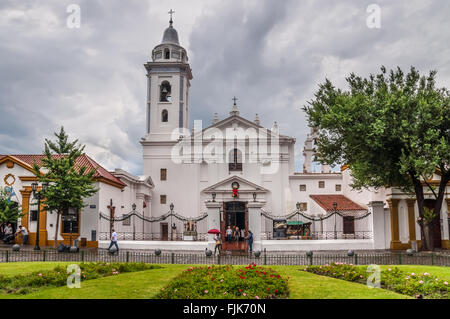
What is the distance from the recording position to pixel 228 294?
9219 mm

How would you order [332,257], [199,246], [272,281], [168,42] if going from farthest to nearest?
[168,42]
[199,246]
[332,257]
[272,281]

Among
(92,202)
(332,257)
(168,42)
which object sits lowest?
(332,257)

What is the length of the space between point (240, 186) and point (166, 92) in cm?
1267

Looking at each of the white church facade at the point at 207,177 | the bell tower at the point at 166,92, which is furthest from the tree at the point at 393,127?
the bell tower at the point at 166,92

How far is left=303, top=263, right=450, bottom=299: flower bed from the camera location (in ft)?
32.2

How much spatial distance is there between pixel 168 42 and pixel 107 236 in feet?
71.6

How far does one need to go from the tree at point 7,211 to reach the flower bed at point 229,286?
677 inches

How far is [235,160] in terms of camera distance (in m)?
36.3

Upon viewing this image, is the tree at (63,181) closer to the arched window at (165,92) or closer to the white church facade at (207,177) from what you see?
the white church facade at (207,177)

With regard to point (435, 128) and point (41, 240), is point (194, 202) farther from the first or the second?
point (435, 128)

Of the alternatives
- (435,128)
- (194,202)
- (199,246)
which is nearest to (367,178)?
(435,128)

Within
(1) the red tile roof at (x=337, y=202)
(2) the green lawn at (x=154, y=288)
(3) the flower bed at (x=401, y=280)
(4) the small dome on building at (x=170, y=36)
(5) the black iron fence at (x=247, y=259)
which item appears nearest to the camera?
(2) the green lawn at (x=154, y=288)

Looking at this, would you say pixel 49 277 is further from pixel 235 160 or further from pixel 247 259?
pixel 235 160

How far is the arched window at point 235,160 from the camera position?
119ft
